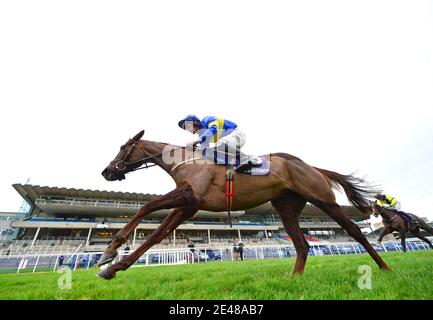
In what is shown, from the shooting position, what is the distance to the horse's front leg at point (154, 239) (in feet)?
8.22

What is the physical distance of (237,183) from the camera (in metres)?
3.46

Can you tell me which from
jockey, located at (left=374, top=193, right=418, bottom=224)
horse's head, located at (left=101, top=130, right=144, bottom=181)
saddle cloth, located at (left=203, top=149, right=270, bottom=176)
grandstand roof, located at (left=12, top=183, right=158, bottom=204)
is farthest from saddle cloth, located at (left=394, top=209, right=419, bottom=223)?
grandstand roof, located at (left=12, top=183, right=158, bottom=204)

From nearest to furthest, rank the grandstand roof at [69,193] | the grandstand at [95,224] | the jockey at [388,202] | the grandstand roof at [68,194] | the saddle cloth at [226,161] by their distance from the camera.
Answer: the saddle cloth at [226,161] → the jockey at [388,202] → the grandstand at [95,224] → the grandstand roof at [69,193] → the grandstand roof at [68,194]

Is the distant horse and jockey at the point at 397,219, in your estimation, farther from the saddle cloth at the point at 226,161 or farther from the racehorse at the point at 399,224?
the saddle cloth at the point at 226,161

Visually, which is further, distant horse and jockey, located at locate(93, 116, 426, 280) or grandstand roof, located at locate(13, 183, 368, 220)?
grandstand roof, located at locate(13, 183, 368, 220)

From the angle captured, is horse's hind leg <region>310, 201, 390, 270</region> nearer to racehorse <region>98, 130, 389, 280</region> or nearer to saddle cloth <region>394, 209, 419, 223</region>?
racehorse <region>98, 130, 389, 280</region>

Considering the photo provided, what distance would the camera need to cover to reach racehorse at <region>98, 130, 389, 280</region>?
120 inches

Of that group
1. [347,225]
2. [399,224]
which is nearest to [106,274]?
[347,225]

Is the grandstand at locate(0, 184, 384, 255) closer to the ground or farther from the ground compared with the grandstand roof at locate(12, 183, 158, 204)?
closer to the ground

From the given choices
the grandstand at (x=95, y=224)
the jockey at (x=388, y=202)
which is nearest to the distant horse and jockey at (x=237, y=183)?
the jockey at (x=388, y=202)

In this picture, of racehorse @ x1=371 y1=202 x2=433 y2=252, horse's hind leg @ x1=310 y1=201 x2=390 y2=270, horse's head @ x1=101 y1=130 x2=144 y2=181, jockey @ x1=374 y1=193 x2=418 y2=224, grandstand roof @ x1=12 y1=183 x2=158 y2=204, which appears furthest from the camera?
grandstand roof @ x1=12 y1=183 x2=158 y2=204

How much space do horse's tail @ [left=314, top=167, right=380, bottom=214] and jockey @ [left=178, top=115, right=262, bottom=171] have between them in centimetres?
204

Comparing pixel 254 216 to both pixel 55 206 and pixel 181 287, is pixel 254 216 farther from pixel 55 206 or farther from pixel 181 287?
pixel 181 287
